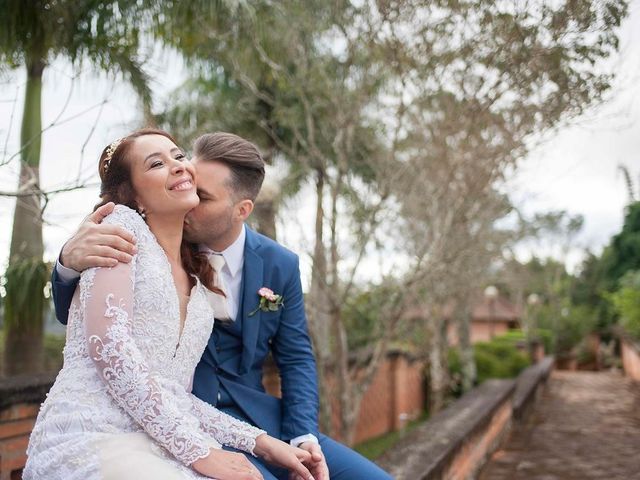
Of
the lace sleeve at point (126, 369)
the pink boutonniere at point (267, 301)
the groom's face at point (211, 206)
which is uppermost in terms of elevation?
the groom's face at point (211, 206)

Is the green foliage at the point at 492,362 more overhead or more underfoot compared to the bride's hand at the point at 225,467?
more overhead

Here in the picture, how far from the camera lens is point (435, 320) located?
1310 cm

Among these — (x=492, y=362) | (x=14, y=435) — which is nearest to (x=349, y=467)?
(x=14, y=435)

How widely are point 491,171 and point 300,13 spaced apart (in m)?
2.39

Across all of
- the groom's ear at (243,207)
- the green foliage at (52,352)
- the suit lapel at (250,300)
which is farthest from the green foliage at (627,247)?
the groom's ear at (243,207)

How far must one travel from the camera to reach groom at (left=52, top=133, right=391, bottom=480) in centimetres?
246

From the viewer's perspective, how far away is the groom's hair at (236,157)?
2486 mm

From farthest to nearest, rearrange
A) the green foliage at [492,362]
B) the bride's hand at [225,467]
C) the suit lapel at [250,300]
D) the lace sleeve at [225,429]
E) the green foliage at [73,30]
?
1. the green foliage at [492,362]
2. the green foliage at [73,30]
3. the suit lapel at [250,300]
4. the lace sleeve at [225,429]
5. the bride's hand at [225,467]

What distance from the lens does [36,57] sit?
5848mm

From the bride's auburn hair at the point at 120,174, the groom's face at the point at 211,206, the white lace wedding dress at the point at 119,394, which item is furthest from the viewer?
the groom's face at the point at 211,206

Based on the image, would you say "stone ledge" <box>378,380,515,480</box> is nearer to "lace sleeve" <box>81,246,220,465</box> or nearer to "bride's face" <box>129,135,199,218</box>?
"lace sleeve" <box>81,246,220,465</box>

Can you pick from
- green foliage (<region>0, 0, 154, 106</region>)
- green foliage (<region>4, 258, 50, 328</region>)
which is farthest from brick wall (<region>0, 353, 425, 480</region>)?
green foliage (<region>0, 0, 154, 106</region>)

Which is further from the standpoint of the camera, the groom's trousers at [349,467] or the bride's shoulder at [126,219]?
the groom's trousers at [349,467]

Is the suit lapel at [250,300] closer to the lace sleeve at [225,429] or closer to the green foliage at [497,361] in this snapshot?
the lace sleeve at [225,429]
